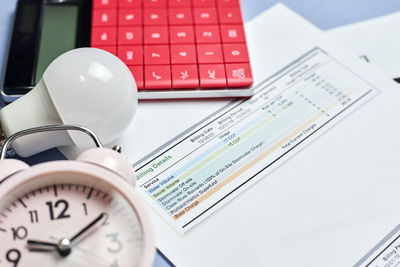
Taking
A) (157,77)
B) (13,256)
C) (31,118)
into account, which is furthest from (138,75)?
(13,256)

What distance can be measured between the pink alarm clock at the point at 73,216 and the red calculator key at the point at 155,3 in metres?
0.25

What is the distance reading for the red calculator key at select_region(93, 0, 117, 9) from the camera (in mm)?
567

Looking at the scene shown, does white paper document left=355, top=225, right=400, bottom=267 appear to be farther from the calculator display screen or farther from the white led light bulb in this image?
the calculator display screen

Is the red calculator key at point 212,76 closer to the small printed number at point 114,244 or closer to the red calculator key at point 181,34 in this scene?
the red calculator key at point 181,34

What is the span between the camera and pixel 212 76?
20.5 inches

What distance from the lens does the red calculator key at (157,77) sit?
0.51 meters

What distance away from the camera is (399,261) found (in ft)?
1.44

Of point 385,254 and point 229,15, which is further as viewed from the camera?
point 229,15

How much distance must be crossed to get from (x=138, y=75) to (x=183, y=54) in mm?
55

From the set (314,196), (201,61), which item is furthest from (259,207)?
(201,61)

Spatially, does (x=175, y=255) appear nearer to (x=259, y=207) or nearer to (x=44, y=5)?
(x=259, y=207)

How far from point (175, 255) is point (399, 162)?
242mm

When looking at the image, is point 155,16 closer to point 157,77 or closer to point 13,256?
point 157,77

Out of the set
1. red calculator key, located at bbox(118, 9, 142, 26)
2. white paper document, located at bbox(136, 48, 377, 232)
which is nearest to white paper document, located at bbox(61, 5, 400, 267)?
white paper document, located at bbox(136, 48, 377, 232)
